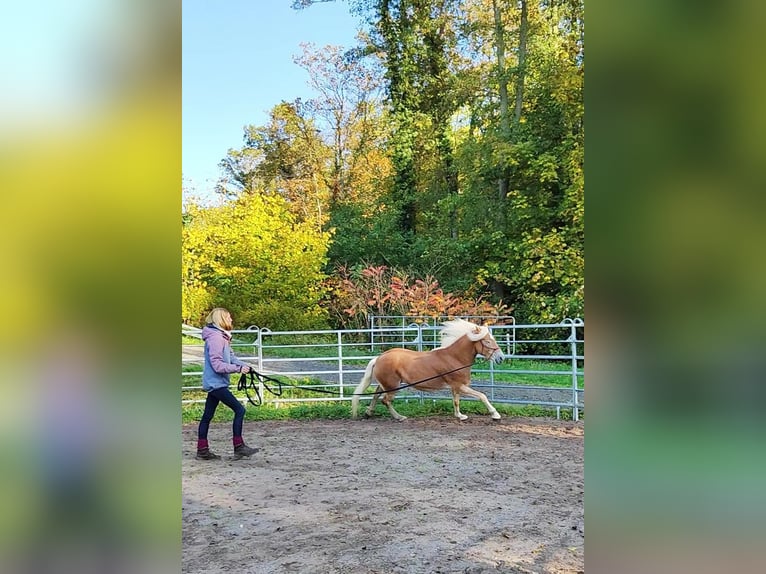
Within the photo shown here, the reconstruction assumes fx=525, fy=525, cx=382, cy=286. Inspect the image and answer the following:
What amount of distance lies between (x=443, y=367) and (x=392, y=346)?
204 inches

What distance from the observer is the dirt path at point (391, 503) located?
9.47 feet

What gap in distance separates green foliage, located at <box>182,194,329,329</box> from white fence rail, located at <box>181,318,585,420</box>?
0.62 meters

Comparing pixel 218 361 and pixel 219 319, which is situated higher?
pixel 219 319

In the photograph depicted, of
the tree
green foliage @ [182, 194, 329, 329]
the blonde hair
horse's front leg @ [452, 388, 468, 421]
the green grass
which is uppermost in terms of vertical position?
the tree

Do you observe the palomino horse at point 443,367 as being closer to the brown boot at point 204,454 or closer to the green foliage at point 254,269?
the brown boot at point 204,454

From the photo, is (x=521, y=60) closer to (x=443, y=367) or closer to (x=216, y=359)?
(x=443, y=367)

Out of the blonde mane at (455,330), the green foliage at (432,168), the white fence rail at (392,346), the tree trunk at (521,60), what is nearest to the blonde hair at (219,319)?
the white fence rail at (392,346)

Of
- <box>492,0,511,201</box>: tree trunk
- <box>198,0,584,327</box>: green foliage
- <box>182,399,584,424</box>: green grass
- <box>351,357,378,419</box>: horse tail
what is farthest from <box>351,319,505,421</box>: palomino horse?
<box>492,0,511,201</box>: tree trunk

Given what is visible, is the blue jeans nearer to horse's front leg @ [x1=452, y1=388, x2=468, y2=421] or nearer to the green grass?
the green grass

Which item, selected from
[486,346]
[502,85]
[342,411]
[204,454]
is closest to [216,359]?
[204,454]

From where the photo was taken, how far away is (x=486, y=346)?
6.57 meters

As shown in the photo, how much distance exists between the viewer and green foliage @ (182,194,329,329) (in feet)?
38.2

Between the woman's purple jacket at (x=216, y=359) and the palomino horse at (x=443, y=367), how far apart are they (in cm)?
231
